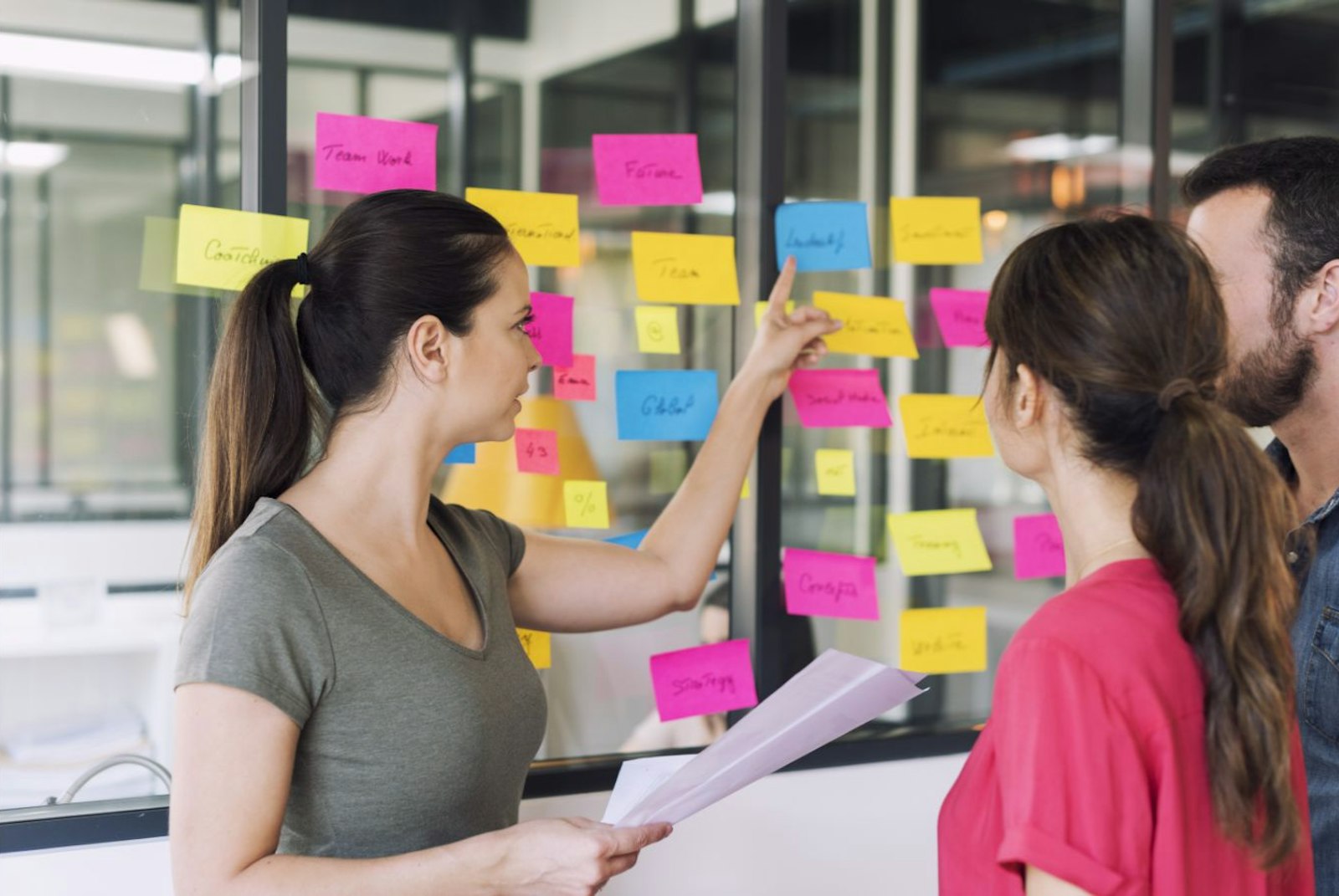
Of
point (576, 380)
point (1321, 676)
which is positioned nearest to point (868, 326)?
point (576, 380)

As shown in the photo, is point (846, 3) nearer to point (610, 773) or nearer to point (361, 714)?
point (610, 773)

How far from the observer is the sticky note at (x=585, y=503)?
1.90 m

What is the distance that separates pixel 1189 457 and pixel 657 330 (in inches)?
40.3

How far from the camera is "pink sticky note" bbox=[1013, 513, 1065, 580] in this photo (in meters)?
2.17

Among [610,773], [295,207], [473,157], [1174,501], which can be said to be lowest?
[610,773]

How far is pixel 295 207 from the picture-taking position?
1.95 meters

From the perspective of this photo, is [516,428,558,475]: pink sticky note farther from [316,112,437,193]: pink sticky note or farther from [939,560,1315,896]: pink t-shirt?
[939,560,1315,896]: pink t-shirt

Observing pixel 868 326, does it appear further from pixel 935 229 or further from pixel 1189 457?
pixel 1189 457

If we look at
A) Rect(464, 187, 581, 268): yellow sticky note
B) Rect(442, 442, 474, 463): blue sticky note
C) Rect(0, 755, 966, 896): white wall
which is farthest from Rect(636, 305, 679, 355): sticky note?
Rect(0, 755, 966, 896): white wall

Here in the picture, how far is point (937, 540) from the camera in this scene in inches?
81.6

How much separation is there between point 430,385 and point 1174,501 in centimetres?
77

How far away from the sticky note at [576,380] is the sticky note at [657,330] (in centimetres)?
9

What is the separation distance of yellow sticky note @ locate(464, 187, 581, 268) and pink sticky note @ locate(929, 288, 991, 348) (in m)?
0.65

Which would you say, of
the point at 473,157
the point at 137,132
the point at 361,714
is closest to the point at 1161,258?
the point at 361,714
